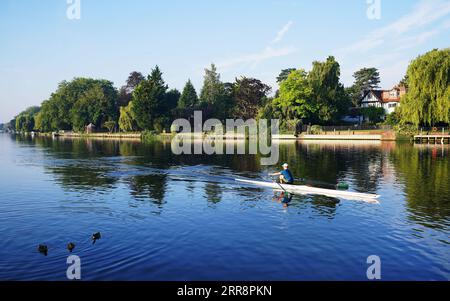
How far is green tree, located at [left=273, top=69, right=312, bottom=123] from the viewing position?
105 metres

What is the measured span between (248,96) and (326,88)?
3112 cm

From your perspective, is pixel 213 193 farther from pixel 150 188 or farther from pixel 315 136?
pixel 315 136

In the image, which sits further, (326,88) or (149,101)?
(149,101)

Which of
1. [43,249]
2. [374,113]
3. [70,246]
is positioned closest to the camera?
[43,249]

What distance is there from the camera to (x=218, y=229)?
67.3 ft

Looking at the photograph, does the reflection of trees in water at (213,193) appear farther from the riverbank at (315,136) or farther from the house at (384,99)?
the house at (384,99)

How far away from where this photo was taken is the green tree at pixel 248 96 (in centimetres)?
13100

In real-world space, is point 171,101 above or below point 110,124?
above

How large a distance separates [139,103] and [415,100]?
3406 inches

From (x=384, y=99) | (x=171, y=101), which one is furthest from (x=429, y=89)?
(x=171, y=101)

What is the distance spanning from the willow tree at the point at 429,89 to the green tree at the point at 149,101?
7954 centimetres

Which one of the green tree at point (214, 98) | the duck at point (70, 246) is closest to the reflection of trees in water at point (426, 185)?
the duck at point (70, 246)
